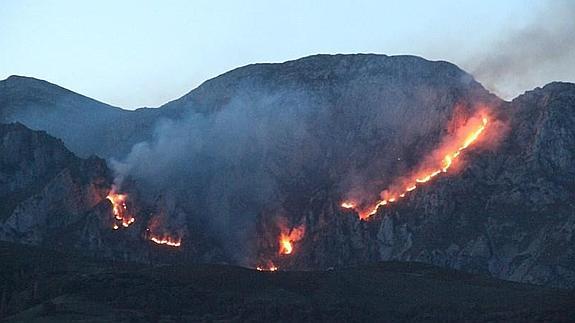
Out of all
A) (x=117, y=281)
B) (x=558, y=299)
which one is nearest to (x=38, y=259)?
(x=117, y=281)

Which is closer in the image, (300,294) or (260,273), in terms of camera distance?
(300,294)

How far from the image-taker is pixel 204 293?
173m

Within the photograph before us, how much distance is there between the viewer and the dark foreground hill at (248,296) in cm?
15562

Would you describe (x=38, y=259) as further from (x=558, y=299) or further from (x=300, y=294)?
(x=558, y=299)

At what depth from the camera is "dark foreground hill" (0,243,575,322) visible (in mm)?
155625

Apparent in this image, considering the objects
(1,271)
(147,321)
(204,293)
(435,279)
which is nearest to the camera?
(147,321)

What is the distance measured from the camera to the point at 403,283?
190m

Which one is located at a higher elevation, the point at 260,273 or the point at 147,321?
the point at 260,273

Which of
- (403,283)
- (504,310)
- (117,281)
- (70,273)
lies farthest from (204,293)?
(504,310)

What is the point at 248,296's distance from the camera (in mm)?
174125

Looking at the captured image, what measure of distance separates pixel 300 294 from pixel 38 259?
2363 inches

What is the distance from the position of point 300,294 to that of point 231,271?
79.1 ft

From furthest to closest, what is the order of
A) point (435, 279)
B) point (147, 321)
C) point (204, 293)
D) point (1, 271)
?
point (435, 279) → point (1, 271) → point (204, 293) → point (147, 321)

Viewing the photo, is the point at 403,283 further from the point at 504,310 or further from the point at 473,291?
the point at 504,310
